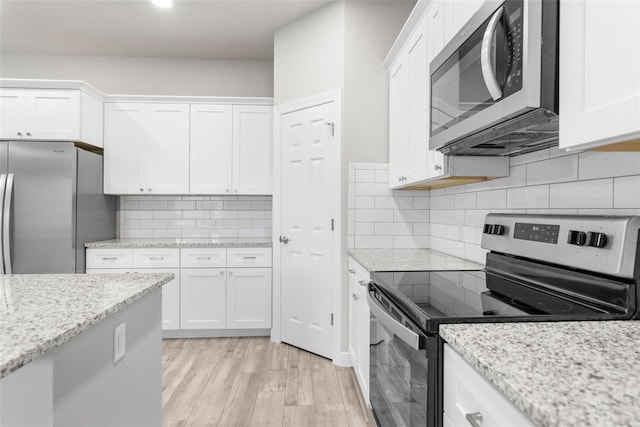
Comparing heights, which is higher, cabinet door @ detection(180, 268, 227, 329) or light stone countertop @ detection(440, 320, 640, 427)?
light stone countertop @ detection(440, 320, 640, 427)

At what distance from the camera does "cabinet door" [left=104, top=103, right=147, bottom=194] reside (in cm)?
360

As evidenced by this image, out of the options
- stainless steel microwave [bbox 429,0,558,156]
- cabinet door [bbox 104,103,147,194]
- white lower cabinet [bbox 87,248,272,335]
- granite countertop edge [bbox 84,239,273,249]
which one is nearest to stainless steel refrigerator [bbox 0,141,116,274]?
granite countertop edge [bbox 84,239,273,249]

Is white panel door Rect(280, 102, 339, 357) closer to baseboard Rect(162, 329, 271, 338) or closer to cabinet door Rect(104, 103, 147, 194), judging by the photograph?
baseboard Rect(162, 329, 271, 338)

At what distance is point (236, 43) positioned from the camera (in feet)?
11.8

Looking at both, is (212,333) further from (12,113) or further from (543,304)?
(543,304)

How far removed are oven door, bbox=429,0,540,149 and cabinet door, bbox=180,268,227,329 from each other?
243 cm

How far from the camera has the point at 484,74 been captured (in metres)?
1.12

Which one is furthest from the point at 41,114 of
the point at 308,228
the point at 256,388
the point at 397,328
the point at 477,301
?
the point at 477,301

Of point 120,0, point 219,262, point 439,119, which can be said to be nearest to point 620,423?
point 439,119

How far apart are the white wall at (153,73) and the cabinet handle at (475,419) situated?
3.69 meters

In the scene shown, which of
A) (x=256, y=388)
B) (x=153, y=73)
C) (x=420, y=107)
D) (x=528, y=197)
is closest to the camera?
(x=528, y=197)

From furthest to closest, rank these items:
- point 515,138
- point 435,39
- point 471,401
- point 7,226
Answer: point 7,226
point 435,39
point 515,138
point 471,401

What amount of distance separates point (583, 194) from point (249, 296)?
2715mm

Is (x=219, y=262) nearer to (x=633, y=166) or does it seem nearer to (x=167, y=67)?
(x=167, y=67)
